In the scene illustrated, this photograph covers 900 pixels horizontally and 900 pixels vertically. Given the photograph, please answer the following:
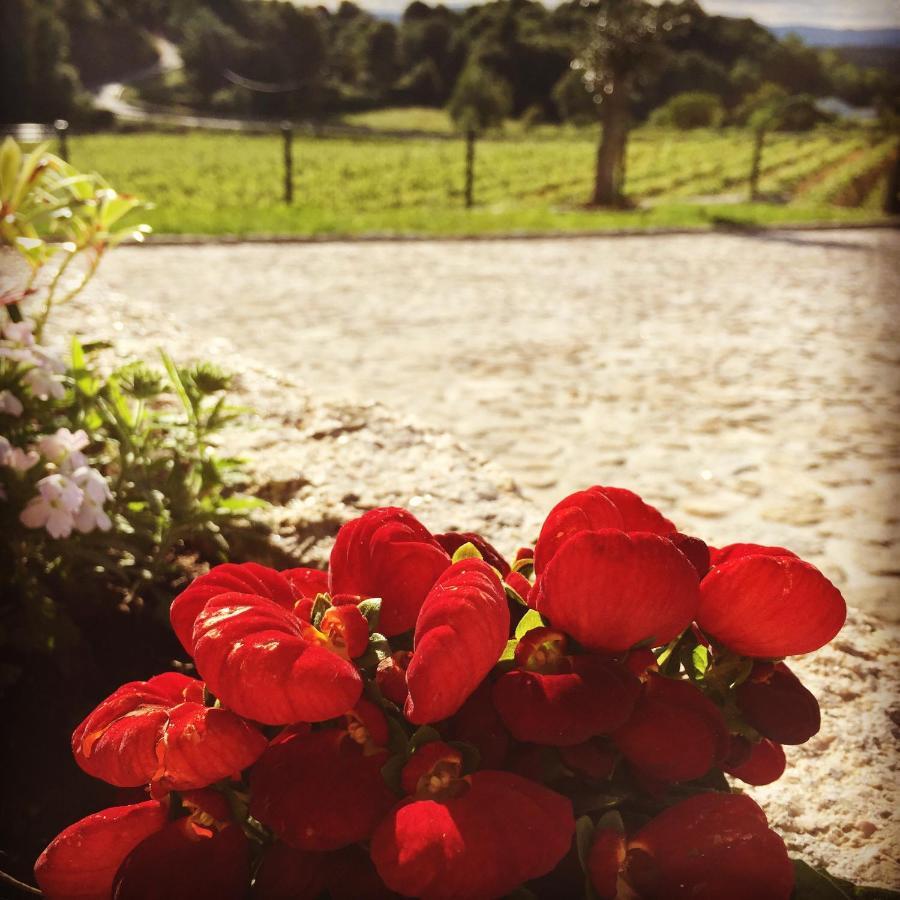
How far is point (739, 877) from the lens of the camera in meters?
0.59

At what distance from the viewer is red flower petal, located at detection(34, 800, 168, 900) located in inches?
26.5

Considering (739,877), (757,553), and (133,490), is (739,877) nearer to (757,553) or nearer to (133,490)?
(757,553)

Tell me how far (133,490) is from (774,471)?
2.50 metres

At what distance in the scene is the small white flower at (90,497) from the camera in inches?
62.5

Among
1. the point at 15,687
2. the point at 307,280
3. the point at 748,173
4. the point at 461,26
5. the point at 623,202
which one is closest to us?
the point at 15,687

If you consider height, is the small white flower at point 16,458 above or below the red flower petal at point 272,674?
below

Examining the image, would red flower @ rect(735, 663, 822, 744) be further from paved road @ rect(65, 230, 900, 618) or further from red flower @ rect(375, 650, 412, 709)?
paved road @ rect(65, 230, 900, 618)

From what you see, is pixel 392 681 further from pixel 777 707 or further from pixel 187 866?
pixel 777 707

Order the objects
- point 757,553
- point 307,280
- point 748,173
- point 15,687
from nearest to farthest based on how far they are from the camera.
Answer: point 757,553 → point 15,687 → point 307,280 → point 748,173

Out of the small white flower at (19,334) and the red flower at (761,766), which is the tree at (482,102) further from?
the red flower at (761,766)

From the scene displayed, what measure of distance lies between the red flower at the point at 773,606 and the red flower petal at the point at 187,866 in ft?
1.23

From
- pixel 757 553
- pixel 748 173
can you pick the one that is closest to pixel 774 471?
pixel 757 553

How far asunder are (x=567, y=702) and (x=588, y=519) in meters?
0.16

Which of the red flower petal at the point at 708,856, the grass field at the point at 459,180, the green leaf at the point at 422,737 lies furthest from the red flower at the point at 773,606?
the grass field at the point at 459,180
